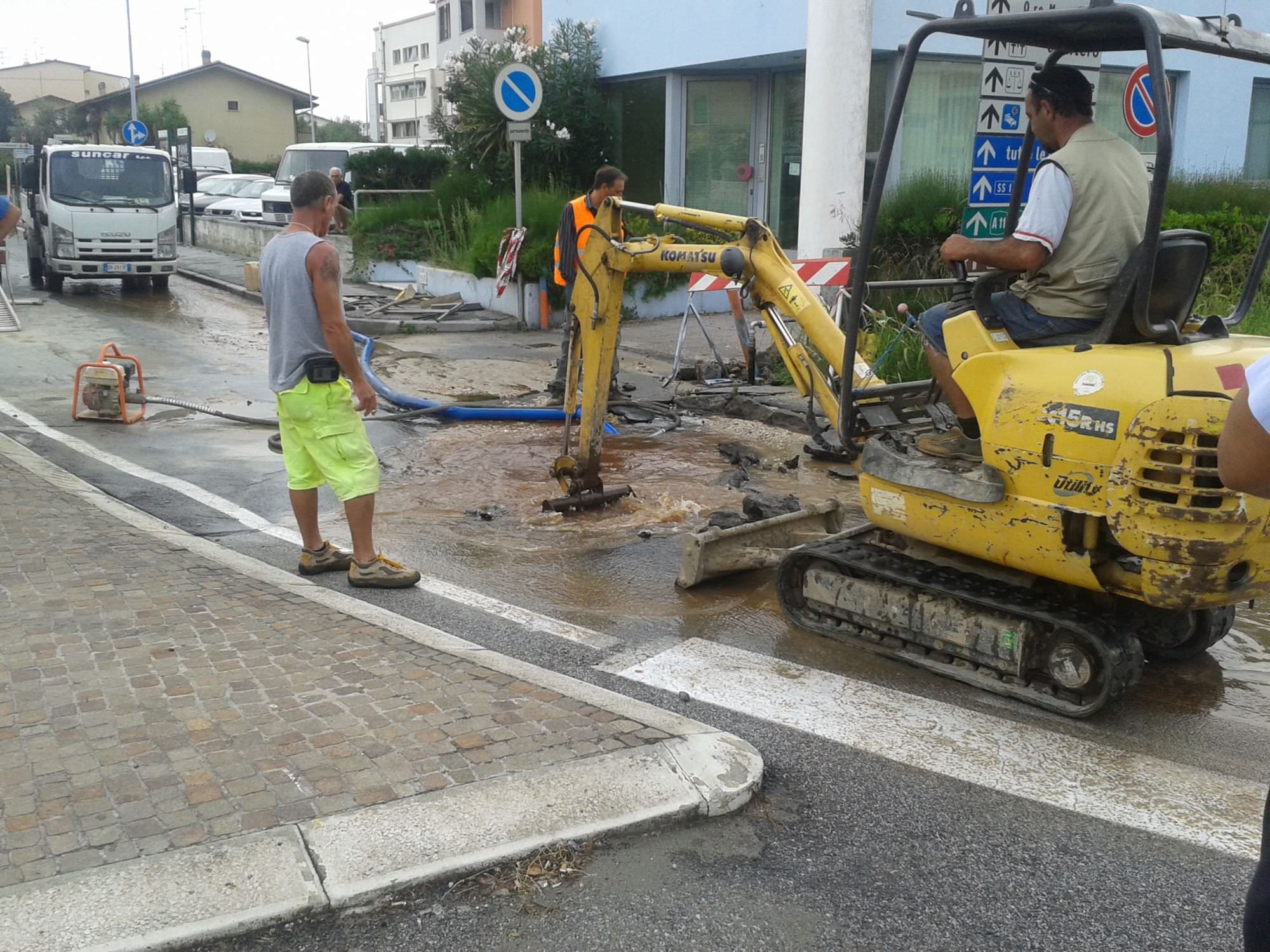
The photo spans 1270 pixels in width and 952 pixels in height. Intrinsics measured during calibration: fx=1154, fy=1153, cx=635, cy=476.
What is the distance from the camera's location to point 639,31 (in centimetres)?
2077

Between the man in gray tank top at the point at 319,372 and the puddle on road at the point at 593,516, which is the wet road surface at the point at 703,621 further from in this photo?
the man in gray tank top at the point at 319,372

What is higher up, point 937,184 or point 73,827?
point 937,184

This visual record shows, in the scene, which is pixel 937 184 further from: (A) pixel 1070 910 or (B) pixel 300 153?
(B) pixel 300 153

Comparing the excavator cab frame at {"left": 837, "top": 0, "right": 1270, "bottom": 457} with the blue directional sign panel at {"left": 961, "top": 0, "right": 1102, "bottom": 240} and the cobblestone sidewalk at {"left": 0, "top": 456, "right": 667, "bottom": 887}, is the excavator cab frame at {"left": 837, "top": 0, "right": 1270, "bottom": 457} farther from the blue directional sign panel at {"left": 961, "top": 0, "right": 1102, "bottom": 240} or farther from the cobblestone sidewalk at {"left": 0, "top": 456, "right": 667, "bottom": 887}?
the cobblestone sidewalk at {"left": 0, "top": 456, "right": 667, "bottom": 887}

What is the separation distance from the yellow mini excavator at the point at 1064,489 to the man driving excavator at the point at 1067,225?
102 mm

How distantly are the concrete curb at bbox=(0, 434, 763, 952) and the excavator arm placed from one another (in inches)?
89.4

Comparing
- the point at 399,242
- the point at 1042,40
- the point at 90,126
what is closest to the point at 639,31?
the point at 399,242

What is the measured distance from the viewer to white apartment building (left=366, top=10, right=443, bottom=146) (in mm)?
73750

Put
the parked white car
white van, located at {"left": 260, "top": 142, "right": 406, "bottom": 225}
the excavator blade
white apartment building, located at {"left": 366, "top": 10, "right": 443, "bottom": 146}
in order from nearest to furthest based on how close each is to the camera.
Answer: the excavator blade
white van, located at {"left": 260, "top": 142, "right": 406, "bottom": 225}
the parked white car
white apartment building, located at {"left": 366, "top": 10, "right": 443, "bottom": 146}

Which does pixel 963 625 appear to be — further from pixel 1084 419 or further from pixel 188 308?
pixel 188 308

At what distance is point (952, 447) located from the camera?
5.07m

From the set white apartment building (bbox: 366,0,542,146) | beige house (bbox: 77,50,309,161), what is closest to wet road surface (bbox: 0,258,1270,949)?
white apartment building (bbox: 366,0,542,146)

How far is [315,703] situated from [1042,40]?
412 centimetres

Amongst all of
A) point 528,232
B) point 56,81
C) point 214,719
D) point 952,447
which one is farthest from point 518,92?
point 56,81
